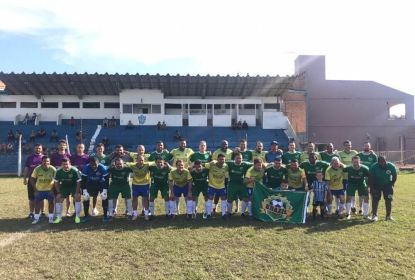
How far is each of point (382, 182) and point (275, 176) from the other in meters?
3.00

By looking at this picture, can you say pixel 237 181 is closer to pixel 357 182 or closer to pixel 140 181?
pixel 140 181

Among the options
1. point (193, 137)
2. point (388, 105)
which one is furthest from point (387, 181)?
point (388, 105)

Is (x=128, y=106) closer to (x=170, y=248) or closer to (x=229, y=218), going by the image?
(x=229, y=218)

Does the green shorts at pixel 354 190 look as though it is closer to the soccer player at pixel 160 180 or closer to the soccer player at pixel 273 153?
the soccer player at pixel 273 153

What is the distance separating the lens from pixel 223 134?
1559 inches

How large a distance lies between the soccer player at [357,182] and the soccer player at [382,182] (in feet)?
0.63

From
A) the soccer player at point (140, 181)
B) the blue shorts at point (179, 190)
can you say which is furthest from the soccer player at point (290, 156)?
the soccer player at point (140, 181)

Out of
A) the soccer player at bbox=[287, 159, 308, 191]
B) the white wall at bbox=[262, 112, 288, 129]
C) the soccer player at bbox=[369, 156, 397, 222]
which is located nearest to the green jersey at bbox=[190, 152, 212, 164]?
the soccer player at bbox=[287, 159, 308, 191]

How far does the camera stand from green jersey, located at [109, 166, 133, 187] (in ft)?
35.1

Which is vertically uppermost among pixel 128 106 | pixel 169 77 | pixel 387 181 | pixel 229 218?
pixel 169 77

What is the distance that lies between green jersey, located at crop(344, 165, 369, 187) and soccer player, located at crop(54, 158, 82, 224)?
7.68 meters

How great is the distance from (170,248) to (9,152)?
3050 cm

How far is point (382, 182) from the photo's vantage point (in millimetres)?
10750

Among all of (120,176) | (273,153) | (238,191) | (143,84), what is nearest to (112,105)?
(143,84)
